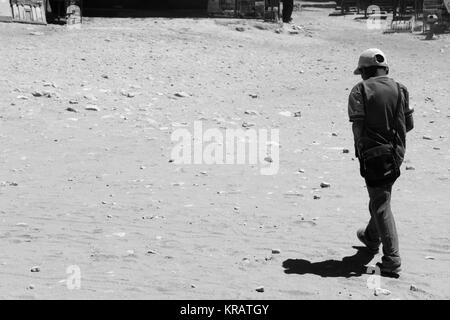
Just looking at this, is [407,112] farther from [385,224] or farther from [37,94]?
[37,94]

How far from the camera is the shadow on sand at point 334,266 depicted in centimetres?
559

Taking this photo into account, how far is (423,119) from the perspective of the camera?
12.2m

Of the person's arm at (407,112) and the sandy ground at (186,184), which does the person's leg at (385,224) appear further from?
the person's arm at (407,112)

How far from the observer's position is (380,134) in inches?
215

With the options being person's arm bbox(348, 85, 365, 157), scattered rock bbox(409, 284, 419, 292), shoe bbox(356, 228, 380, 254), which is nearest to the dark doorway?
shoe bbox(356, 228, 380, 254)

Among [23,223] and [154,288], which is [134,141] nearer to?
[23,223]

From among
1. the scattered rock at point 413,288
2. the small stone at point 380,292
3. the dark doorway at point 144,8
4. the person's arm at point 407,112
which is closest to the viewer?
the small stone at point 380,292

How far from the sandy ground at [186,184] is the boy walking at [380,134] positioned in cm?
36

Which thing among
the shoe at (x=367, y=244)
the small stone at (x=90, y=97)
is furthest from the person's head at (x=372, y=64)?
the small stone at (x=90, y=97)

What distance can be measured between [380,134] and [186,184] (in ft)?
10.3

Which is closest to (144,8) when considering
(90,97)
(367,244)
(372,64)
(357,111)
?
(90,97)

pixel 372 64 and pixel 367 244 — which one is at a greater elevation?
pixel 372 64

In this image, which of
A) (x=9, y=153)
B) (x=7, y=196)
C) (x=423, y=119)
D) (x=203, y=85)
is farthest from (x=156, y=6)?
(x=7, y=196)

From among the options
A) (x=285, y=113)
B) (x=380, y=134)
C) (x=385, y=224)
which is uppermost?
(x=380, y=134)
